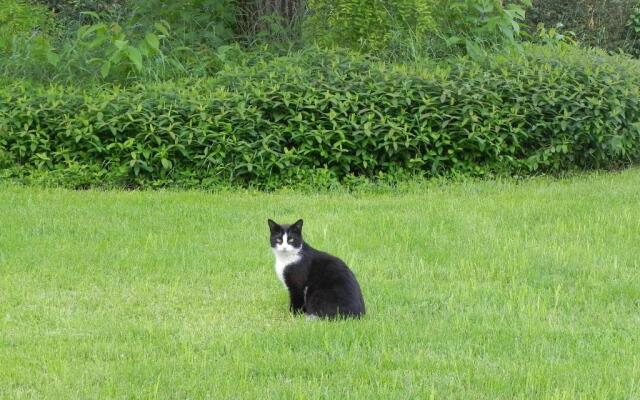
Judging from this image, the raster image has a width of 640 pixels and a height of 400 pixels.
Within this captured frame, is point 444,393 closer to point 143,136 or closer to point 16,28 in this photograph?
point 143,136

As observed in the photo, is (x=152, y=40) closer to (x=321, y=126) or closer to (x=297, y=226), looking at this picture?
(x=321, y=126)

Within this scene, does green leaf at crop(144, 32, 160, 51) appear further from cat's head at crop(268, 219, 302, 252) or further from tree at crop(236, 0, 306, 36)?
cat's head at crop(268, 219, 302, 252)

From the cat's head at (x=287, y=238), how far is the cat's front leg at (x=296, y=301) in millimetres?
289

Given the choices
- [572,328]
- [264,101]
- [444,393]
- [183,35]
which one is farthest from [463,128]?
[444,393]

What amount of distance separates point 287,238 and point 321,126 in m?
4.55

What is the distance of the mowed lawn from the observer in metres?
5.45

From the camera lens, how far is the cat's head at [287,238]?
21.7 ft

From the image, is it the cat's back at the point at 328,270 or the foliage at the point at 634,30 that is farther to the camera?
the foliage at the point at 634,30

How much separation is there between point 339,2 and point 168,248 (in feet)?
17.9

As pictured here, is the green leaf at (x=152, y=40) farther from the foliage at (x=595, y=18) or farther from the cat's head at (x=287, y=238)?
the foliage at (x=595, y=18)

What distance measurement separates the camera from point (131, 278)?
7578mm

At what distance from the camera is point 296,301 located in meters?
6.61

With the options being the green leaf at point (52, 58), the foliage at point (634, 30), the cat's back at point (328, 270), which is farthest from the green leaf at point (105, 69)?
the foliage at point (634, 30)

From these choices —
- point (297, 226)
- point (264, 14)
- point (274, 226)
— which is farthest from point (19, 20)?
point (297, 226)
